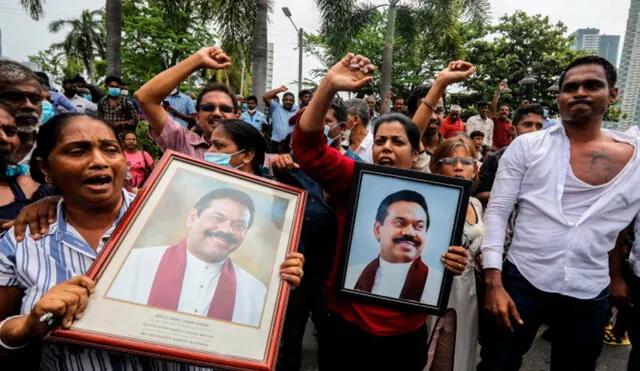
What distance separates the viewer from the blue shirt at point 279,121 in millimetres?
7914

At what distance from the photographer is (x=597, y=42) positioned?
17175 cm

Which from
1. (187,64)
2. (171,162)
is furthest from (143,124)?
(171,162)

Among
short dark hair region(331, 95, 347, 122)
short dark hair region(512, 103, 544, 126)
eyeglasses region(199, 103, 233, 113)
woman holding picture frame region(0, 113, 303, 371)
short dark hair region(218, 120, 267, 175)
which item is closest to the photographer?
woman holding picture frame region(0, 113, 303, 371)

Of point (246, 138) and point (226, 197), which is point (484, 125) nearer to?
point (246, 138)

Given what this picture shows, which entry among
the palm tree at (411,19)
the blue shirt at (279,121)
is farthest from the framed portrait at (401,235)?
the palm tree at (411,19)

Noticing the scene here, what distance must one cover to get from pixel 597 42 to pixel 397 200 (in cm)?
21838

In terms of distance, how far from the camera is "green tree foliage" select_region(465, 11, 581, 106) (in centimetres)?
2591

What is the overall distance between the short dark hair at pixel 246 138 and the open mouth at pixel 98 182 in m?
0.95

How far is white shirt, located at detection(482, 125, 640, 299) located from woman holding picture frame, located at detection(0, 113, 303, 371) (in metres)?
1.35

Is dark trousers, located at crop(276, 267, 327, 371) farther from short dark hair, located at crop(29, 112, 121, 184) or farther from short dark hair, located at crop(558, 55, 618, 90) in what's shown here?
short dark hair, located at crop(558, 55, 618, 90)

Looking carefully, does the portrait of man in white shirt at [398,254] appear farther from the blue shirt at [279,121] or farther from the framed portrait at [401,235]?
the blue shirt at [279,121]

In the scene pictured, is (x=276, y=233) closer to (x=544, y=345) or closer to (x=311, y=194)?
(x=311, y=194)

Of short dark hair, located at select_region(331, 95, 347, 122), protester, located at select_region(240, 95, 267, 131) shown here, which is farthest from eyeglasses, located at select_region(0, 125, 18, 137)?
protester, located at select_region(240, 95, 267, 131)

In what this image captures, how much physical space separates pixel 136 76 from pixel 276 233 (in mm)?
21990
